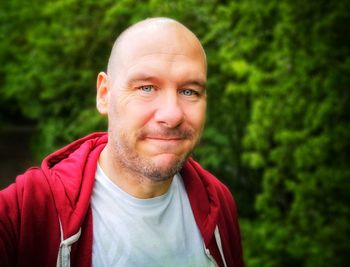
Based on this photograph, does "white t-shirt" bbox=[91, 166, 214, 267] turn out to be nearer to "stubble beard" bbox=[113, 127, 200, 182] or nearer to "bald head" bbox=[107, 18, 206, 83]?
"stubble beard" bbox=[113, 127, 200, 182]

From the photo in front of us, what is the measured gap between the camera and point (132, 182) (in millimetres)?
1681

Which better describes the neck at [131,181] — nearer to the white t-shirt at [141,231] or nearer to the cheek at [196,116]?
the white t-shirt at [141,231]

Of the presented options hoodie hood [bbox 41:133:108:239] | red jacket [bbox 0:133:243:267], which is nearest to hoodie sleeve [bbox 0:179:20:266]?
red jacket [bbox 0:133:243:267]

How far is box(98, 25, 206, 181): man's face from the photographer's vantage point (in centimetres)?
157

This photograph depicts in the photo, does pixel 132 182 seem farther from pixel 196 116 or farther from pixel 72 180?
pixel 196 116

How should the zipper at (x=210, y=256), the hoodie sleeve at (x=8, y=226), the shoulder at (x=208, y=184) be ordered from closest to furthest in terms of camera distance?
the hoodie sleeve at (x=8, y=226) → the zipper at (x=210, y=256) → the shoulder at (x=208, y=184)

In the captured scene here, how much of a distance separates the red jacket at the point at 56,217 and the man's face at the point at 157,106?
0.66 feet

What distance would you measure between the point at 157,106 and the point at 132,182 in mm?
340

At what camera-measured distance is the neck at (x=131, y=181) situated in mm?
1669

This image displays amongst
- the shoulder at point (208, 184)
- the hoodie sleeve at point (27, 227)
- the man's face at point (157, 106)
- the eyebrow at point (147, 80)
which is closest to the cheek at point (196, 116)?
the man's face at point (157, 106)

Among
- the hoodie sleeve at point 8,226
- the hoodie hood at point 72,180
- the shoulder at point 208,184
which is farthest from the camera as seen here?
the shoulder at point 208,184

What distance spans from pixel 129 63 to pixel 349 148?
9.76 feet

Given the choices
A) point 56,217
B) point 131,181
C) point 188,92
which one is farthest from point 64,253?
point 188,92

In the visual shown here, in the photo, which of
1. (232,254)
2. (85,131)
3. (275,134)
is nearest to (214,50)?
(275,134)
